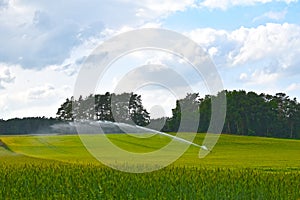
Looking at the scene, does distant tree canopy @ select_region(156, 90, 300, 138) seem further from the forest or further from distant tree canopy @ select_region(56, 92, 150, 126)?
distant tree canopy @ select_region(56, 92, 150, 126)

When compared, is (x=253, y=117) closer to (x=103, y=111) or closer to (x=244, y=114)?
(x=244, y=114)

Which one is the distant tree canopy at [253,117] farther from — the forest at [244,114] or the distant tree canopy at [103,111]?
the distant tree canopy at [103,111]

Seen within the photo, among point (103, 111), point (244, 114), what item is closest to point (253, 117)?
point (244, 114)

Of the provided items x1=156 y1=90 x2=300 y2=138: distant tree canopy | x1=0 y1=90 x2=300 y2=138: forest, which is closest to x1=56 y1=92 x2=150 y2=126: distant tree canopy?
x1=0 y1=90 x2=300 y2=138: forest

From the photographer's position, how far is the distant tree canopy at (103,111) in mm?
46684

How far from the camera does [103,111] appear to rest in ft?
309

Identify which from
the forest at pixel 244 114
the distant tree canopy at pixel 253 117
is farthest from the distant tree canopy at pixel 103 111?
the distant tree canopy at pixel 253 117

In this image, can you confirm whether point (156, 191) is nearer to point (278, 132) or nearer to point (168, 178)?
point (168, 178)

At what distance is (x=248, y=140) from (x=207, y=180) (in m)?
56.3

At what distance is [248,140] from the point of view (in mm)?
72812

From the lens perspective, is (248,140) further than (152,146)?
Yes

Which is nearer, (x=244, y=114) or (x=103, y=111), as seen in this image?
Answer: (x=103, y=111)

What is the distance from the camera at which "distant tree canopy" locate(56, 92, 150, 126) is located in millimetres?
46684

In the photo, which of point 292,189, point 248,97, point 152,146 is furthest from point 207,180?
point 248,97
